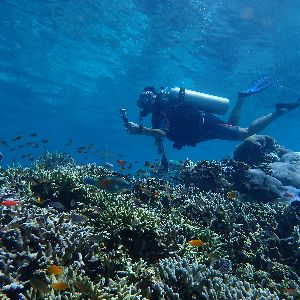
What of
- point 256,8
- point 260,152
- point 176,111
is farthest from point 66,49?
point 260,152

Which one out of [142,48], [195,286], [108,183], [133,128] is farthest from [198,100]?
[142,48]

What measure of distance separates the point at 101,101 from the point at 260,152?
1405 inches

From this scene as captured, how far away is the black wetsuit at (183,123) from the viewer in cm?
1247

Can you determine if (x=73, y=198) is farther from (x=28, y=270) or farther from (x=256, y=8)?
(x=256, y=8)

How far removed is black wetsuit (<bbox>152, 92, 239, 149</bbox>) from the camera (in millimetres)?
12469

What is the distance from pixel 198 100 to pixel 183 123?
3.94 feet

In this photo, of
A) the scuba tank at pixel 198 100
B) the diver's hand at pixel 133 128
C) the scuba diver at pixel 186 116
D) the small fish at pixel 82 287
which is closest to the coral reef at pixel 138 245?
the small fish at pixel 82 287

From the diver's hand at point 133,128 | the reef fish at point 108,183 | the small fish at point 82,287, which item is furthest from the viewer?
the diver's hand at point 133,128

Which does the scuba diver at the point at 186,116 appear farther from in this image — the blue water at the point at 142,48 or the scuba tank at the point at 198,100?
the blue water at the point at 142,48

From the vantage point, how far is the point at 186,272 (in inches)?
159

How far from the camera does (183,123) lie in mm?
12992

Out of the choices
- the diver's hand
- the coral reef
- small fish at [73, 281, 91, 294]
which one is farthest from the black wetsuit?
small fish at [73, 281, 91, 294]

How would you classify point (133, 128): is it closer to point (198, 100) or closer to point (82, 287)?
point (198, 100)

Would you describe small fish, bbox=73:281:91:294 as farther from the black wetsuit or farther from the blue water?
the black wetsuit
